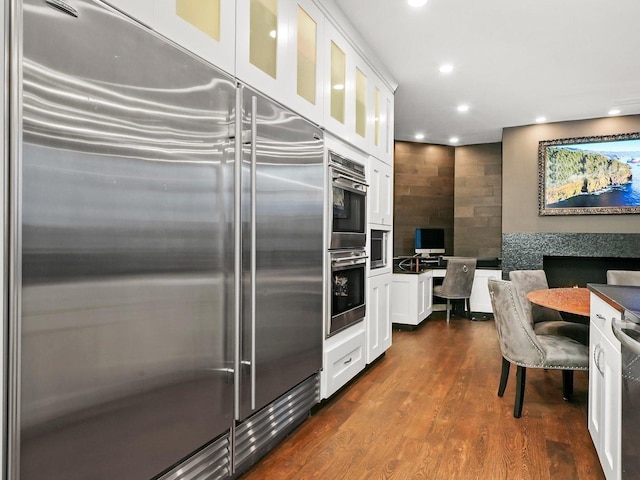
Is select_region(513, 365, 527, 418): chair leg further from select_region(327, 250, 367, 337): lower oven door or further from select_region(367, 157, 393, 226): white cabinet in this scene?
select_region(367, 157, 393, 226): white cabinet

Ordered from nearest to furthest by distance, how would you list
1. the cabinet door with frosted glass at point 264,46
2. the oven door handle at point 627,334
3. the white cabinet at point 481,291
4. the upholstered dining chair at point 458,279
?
the oven door handle at point 627,334 → the cabinet door with frosted glass at point 264,46 → the upholstered dining chair at point 458,279 → the white cabinet at point 481,291

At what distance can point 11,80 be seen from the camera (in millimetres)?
1057

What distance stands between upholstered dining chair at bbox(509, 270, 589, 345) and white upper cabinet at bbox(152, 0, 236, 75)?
237 cm

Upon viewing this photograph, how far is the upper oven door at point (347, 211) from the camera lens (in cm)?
289

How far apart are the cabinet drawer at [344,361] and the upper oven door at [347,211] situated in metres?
0.72

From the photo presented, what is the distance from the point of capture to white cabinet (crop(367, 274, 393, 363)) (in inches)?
143

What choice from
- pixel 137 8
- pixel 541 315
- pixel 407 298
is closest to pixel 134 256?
pixel 137 8

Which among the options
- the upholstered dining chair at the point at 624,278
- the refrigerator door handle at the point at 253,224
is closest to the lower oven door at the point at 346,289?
the refrigerator door handle at the point at 253,224

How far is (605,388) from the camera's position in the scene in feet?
6.31

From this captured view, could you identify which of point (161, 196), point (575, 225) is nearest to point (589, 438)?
point (161, 196)

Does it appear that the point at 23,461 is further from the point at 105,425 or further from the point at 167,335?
the point at 167,335

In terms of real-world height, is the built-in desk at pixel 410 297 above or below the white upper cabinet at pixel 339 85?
below

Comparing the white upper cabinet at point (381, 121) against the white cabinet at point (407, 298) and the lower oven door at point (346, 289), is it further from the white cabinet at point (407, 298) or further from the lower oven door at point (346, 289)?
the white cabinet at point (407, 298)

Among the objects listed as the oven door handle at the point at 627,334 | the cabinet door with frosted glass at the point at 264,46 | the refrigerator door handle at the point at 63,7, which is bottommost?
the oven door handle at the point at 627,334
